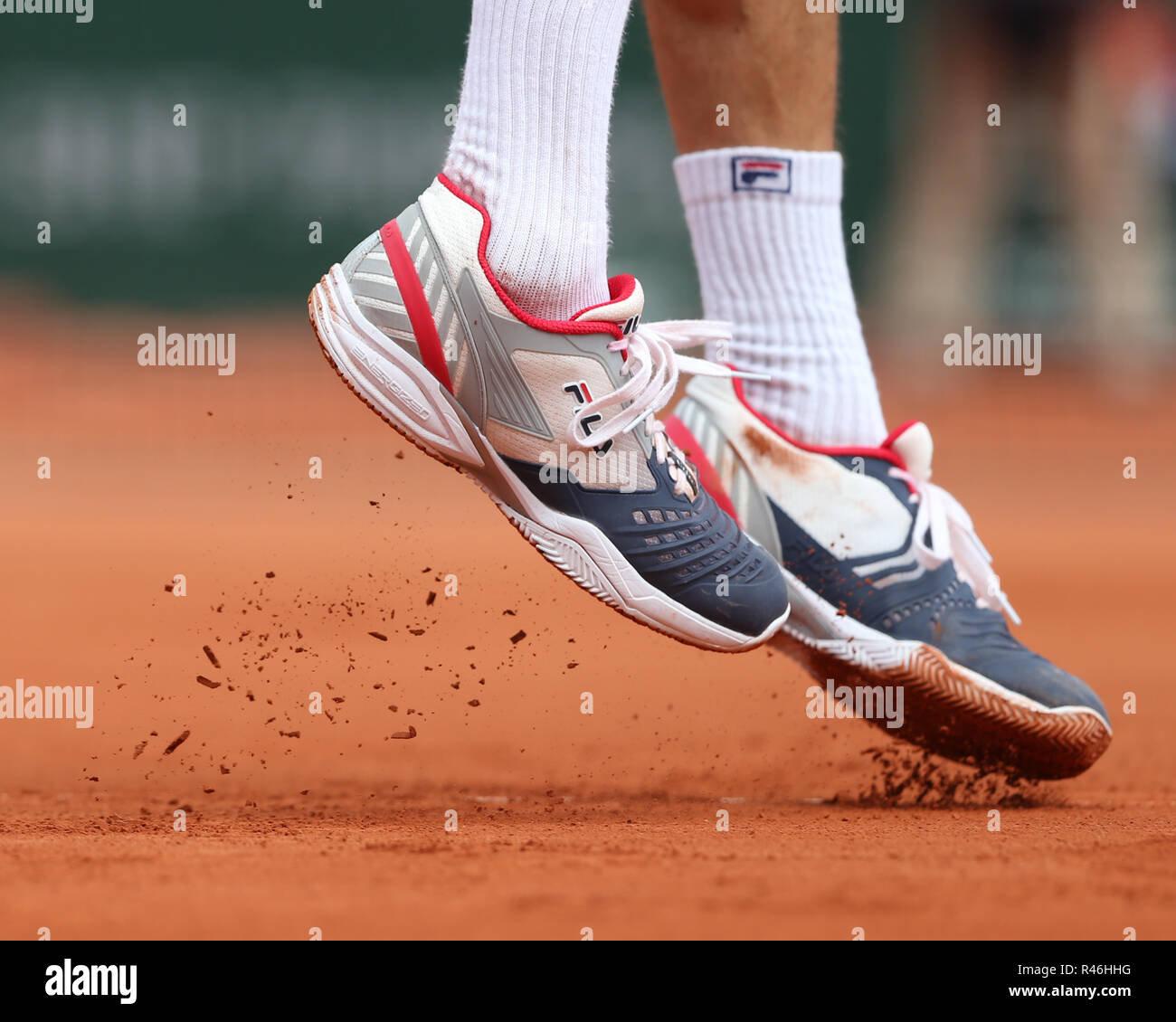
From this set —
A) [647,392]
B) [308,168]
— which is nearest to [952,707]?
[647,392]

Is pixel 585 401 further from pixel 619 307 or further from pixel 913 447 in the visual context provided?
pixel 913 447

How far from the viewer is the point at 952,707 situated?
136cm

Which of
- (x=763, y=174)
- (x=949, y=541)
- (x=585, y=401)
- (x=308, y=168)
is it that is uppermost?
(x=308, y=168)

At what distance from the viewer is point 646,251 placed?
5770 mm

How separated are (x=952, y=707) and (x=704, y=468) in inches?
12.7

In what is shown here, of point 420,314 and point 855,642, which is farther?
point 855,642

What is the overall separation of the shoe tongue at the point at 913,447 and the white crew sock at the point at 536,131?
44 cm

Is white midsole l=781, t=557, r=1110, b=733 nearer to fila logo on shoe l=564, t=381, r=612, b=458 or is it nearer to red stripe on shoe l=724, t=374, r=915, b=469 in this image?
red stripe on shoe l=724, t=374, r=915, b=469

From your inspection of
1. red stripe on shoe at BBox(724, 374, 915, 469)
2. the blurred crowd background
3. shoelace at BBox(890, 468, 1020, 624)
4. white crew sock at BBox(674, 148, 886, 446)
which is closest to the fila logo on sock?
white crew sock at BBox(674, 148, 886, 446)

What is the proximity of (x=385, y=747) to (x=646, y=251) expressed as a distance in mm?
4325

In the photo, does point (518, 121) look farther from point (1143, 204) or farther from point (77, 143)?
point (1143, 204)

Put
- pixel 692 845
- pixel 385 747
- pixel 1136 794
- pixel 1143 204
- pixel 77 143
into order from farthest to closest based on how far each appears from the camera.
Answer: pixel 1143 204 → pixel 77 143 → pixel 385 747 → pixel 1136 794 → pixel 692 845

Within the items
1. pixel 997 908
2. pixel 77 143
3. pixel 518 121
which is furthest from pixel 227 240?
pixel 997 908

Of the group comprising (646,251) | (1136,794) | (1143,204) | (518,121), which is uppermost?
(1143,204)
